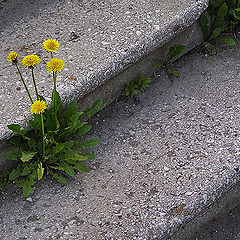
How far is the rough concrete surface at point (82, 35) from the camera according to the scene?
80.6 inches

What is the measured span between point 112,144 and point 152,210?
462 mm

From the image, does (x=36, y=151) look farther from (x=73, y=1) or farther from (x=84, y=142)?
(x=73, y=1)

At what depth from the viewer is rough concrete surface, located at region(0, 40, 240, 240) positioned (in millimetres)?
1808

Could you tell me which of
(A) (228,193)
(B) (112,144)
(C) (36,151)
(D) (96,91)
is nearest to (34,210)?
(C) (36,151)

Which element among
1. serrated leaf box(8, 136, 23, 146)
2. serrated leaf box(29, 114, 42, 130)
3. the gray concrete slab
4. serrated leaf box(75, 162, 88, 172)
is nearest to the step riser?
serrated leaf box(8, 136, 23, 146)

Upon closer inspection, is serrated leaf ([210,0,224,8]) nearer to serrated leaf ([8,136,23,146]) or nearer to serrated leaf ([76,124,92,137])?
serrated leaf ([76,124,92,137])

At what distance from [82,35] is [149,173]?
2.91 feet

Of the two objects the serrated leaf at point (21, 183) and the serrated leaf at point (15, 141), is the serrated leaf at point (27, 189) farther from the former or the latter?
the serrated leaf at point (15, 141)

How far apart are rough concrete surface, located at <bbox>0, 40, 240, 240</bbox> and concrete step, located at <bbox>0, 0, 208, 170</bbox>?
0.70ft

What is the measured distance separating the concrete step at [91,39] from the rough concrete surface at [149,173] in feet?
0.70

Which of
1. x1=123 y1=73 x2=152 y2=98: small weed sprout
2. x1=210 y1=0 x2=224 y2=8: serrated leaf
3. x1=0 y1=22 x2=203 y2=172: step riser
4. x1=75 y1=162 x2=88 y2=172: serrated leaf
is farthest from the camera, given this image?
x1=210 y1=0 x2=224 y2=8: serrated leaf

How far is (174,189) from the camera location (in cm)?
192

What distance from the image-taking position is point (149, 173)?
2.01 m

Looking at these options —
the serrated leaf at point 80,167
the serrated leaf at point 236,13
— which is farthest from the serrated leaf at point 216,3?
the serrated leaf at point 80,167
